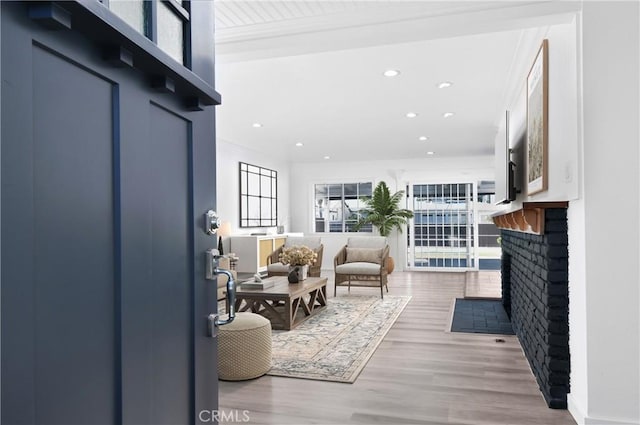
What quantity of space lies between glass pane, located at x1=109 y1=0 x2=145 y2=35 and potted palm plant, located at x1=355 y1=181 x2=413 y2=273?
30.1 feet

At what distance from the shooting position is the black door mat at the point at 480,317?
4.69 metres

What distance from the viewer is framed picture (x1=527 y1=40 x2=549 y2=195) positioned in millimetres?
3041

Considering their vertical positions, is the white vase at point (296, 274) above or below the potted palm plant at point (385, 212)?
below

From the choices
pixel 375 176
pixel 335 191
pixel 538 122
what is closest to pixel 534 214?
pixel 538 122

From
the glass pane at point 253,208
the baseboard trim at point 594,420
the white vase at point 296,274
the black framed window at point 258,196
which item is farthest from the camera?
the glass pane at point 253,208

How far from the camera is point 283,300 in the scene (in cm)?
468

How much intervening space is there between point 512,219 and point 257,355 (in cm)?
216

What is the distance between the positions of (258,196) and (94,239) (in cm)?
854

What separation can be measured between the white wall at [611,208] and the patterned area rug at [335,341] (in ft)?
5.00

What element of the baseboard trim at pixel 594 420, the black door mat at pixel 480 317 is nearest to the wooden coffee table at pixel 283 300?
the black door mat at pixel 480 317

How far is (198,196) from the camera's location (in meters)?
1.36

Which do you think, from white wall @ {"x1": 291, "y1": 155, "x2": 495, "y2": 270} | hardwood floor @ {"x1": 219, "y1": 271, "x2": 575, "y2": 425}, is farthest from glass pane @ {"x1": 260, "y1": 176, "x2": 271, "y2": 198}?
hardwood floor @ {"x1": 219, "y1": 271, "x2": 575, "y2": 425}

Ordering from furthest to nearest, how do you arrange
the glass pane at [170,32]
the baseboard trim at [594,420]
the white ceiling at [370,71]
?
the white ceiling at [370,71] < the baseboard trim at [594,420] < the glass pane at [170,32]

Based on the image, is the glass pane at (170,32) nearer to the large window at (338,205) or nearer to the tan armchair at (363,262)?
the tan armchair at (363,262)
